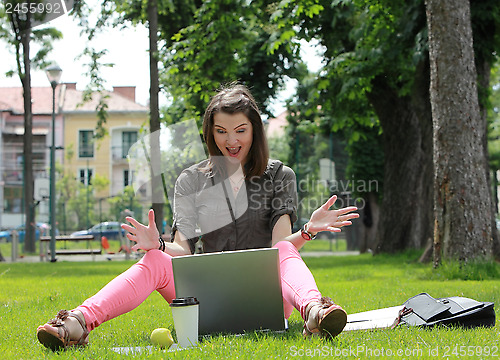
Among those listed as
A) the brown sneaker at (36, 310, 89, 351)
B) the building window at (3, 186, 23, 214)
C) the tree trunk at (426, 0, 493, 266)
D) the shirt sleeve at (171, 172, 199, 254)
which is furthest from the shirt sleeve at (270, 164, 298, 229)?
the building window at (3, 186, 23, 214)

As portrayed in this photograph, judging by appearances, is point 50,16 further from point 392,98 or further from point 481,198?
point 481,198

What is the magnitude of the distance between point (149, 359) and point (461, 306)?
1.86 meters

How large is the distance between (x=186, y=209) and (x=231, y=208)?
0.26m

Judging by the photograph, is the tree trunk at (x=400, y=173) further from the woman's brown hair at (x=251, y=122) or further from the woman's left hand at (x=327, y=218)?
the woman's left hand at (x=327, y=218)

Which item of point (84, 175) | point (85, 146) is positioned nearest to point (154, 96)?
point (84, 175)

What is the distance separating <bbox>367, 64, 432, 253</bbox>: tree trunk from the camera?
47.1 feet

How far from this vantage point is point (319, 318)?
2852 mm

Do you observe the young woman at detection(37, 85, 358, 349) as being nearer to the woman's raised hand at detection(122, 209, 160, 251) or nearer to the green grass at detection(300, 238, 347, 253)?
the woman's raised hand at detection(122, 209, 160, 251)

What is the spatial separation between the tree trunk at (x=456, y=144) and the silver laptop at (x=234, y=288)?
5009 millimetres

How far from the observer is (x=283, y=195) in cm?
371

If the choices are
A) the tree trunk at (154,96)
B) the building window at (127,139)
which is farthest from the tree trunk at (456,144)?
the building window at (127,139)

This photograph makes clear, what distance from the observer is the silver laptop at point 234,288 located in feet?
10.3

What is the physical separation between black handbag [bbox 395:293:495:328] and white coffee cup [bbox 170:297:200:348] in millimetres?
1188

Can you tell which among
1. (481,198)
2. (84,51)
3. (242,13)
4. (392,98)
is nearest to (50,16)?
(84,51)
